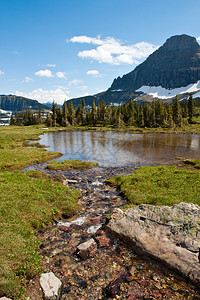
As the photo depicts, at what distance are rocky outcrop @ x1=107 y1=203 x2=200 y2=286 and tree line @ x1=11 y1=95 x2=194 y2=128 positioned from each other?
354 ft

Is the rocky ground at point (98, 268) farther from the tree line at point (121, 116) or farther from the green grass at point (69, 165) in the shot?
the tree line at point (121, 116)

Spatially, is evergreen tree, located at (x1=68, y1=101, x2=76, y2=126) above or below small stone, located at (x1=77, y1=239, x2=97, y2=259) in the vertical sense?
above

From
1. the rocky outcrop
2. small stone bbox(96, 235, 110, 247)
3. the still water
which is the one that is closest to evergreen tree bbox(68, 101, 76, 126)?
the still water

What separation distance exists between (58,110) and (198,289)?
145m

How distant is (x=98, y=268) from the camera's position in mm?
9102

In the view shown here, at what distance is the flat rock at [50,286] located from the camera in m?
7.34

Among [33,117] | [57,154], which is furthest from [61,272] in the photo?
[33,117]

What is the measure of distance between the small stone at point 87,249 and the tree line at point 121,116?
364 ft

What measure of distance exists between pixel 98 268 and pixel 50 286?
8.27 feet

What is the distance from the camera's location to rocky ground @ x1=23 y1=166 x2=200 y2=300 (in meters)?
7.70

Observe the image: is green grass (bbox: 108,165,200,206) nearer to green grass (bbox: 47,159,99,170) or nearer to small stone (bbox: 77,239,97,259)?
small stone (bbox: 77,239,97,259)

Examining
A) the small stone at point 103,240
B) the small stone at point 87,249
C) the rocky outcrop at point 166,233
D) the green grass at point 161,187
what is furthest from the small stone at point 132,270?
the green grass at point 161,187

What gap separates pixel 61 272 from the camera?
885 cm

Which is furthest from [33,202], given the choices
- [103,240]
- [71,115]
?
[71,115]
